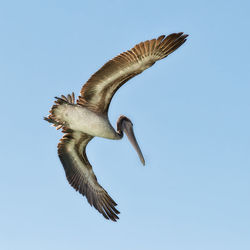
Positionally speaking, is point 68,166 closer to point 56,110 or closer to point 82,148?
point 82,148

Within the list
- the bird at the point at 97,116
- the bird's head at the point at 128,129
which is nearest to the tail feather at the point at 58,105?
the bird at the point at 97,116

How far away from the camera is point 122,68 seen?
1369cm

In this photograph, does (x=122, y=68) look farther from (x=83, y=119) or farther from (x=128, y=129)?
(x=128, y=129)

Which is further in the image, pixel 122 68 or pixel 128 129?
pixel 128 129

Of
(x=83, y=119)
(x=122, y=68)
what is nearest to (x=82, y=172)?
(x=83, y=119)

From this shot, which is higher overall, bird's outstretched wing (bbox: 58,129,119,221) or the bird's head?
the bird's head

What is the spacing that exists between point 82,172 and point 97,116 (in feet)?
9.67

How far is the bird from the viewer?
13.2m

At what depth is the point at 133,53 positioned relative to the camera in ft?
43.3

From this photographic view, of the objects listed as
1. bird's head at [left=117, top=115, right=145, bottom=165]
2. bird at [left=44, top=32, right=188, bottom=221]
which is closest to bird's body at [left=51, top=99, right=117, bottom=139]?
bird at [left=44, top=32, right=188, bottom=221]

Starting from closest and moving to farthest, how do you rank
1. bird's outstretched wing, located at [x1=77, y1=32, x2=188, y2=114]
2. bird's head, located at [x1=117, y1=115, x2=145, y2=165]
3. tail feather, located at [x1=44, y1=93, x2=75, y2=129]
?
bird's outstretched wing, located at [x1=77, y1=32, x2=188, y2=114]
tail feather, located at [x1=44, y1=93, x2=75, y2=129]
bird's head, located at [x1=117, y1=115, x2=145, y2=165]

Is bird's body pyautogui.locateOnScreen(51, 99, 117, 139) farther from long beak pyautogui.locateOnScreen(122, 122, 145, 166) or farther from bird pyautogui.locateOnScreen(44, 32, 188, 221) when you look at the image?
long beak pyautogui.locateOnScreen(122, 122, 145, 166)

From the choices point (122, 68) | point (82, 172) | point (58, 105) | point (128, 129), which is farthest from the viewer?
point (82, 172)

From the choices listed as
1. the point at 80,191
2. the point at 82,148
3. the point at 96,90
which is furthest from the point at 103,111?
the point at 80,191
